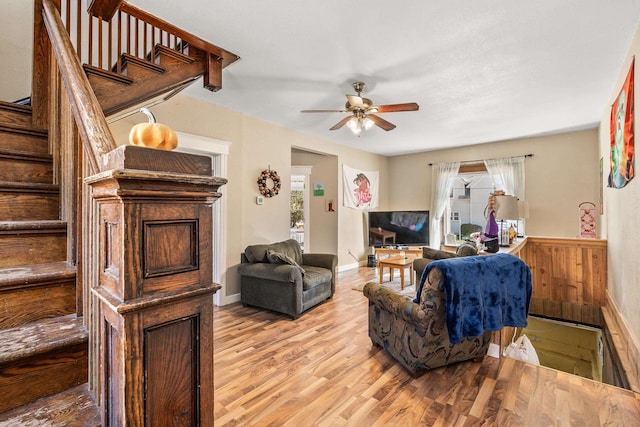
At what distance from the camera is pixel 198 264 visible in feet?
2.10

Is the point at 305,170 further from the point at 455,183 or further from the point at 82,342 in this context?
the point at 82,342

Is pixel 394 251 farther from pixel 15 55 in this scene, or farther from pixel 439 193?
pixel 15 55

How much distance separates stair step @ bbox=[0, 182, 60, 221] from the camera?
4.13ft

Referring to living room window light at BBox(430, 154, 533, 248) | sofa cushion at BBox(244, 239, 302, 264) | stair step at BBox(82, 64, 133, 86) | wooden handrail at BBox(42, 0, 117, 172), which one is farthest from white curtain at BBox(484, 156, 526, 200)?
wooden handrail at BBox(42, 0, 117, 172)

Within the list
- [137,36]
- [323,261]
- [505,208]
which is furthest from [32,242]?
[505,208]

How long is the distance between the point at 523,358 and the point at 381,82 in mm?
2898

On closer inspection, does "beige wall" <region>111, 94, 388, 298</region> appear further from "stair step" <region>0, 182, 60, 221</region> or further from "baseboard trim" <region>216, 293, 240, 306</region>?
"stair step" <region>0, 182, 60, 221</region>

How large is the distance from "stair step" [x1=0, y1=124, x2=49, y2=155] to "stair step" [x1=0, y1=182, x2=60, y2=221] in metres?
0.35

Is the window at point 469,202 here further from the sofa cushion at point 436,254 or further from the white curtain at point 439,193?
the sofa cushion at point 436,254

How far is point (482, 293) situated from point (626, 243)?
156 cm

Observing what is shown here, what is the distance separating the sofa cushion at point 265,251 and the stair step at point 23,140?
242cm

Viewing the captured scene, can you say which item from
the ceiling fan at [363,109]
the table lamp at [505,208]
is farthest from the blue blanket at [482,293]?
the table lamp at [505,208]

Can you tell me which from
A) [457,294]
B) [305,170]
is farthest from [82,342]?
[305,170]

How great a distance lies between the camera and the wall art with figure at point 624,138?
7.51ft
